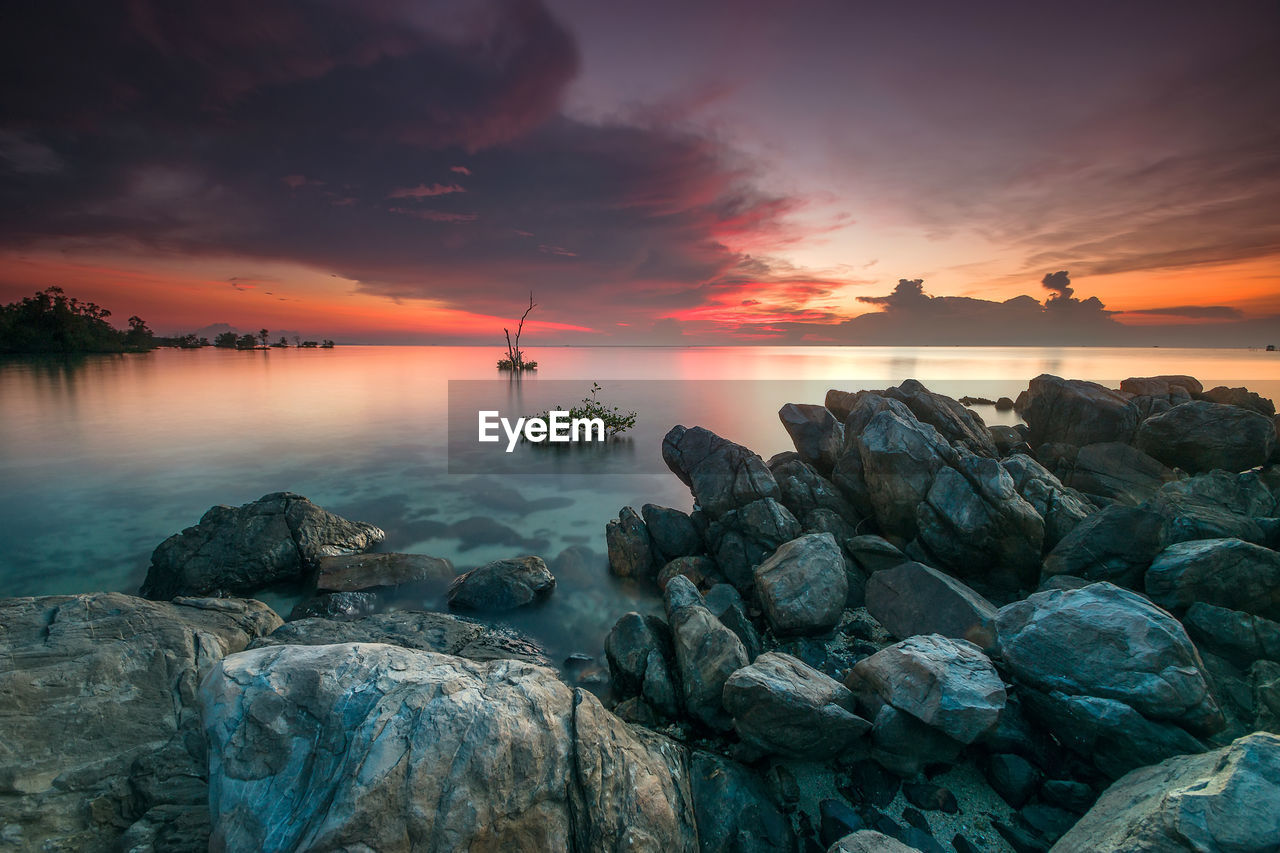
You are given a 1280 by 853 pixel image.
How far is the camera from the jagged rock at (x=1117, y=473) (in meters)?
13.6

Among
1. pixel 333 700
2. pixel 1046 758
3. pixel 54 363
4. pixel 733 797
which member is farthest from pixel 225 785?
pixel 54 363

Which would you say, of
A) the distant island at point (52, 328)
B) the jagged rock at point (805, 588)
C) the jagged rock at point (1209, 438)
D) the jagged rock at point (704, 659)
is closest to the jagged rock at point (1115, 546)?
the jagged rock at point (805, 588)

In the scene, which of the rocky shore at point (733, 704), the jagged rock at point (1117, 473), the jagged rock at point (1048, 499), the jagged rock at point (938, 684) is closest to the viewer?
the rocky shore at point (733, 704)

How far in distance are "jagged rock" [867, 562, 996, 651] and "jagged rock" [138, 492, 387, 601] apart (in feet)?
41.8

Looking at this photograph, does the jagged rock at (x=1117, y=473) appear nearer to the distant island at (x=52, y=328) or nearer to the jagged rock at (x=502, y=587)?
the jagged rock at (x=502, y=587)

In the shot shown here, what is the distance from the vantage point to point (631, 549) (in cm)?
1195

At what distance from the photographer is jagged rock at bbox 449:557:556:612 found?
34.2 ft

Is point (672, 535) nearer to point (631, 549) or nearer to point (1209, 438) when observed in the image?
point (631, 549)

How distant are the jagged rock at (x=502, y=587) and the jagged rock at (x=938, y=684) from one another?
682 cm

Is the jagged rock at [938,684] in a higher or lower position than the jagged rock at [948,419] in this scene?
lower

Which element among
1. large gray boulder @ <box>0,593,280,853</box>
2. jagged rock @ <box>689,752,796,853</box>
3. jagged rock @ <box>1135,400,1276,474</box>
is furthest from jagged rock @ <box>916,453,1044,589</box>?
large gray boulder @ <box>0,593,280,853</box>

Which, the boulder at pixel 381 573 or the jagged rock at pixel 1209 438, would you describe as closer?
the boulder at pixel 381 573

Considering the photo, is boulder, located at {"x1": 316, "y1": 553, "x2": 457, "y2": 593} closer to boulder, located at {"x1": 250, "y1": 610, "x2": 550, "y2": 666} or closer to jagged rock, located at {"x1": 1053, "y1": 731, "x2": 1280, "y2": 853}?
boulder, located at {"x1": 250, "y1": 610, "x2": 550, "y2": 666}

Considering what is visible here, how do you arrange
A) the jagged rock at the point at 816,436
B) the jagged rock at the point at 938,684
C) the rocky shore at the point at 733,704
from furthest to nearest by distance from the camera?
the jagged rock at the point at 816,436 → the jagged rock at the point at 938,684 → the rocky shore at the point at 733,704
